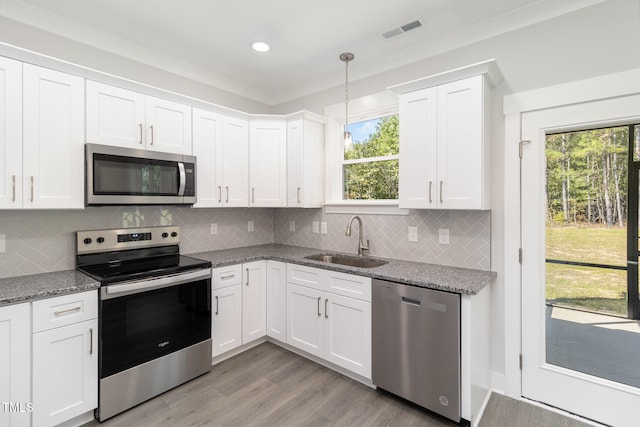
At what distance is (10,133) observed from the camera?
189cm

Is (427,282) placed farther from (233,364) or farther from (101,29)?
(101,29)

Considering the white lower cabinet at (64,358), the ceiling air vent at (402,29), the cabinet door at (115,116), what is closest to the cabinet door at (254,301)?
the white lower cabinet at (64,358)

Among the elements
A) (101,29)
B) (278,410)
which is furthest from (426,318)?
(101,29)

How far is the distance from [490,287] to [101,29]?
3.70 meters

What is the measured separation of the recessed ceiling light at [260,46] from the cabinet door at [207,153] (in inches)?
28.6

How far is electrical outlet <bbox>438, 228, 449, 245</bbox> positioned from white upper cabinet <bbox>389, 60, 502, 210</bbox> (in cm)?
35

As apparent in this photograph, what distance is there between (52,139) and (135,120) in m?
0.56

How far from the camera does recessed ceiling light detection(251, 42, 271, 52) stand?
8.77ft

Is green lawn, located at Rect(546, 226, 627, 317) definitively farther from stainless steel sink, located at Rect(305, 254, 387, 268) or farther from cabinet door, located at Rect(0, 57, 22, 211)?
cabinet door, located at Rect(0, 57, 22, 211)

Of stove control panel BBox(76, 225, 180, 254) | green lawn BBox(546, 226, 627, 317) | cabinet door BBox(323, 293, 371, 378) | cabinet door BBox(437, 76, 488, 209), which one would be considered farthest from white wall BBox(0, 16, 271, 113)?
green lawn BBox(546, 226, 627, 317)

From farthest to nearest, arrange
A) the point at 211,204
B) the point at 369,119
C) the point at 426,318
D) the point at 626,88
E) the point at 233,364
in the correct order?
the point at 369,119 < the point at 211,204 < the point at 233,364 < the point at 426,318 < the point at 626,88

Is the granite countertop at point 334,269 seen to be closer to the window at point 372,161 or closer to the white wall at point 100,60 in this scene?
the window at point 372,161

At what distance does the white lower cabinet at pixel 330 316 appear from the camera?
2.38m

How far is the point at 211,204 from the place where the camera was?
2.97 meters
